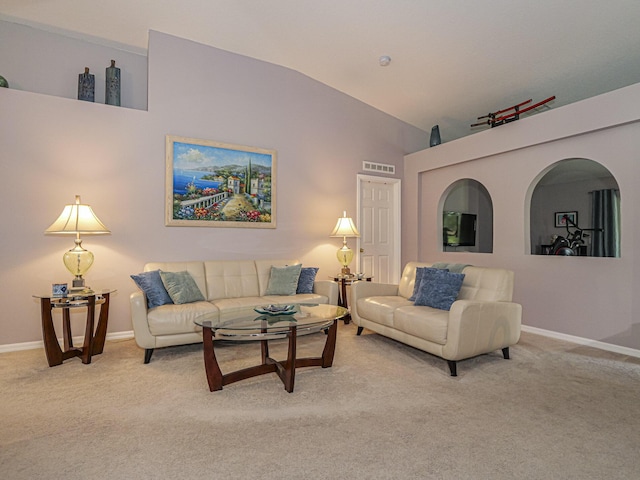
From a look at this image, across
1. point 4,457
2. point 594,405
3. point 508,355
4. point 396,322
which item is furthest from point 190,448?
point 508,355

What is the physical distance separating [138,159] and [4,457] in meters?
2.98

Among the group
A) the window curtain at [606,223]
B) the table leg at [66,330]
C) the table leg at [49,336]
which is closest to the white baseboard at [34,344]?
the table leg at [66,330]

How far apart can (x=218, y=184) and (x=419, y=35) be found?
2770mm

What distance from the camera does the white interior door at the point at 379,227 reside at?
5.51m

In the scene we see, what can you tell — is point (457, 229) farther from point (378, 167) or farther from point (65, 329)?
point (65, 329)

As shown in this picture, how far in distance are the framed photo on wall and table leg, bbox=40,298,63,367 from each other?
800cm

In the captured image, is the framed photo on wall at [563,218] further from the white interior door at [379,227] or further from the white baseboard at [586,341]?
the white baseboard at [586,341]

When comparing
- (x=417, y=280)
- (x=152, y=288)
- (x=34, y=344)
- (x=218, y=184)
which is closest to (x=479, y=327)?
(x=417, y=280)

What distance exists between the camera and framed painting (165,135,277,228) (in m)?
4.12

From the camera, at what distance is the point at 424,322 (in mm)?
2953

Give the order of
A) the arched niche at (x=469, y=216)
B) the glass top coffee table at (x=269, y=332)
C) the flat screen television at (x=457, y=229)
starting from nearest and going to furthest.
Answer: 1. the glass top coffee table at (x=269, y=332)
2. the flat screen television at (x=457, y=229)
3. the arched niche at (x=469, y=216)

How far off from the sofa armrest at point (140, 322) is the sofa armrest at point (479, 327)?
96.9 inches

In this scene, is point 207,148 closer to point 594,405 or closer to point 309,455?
point 309,455

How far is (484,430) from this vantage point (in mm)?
1990
